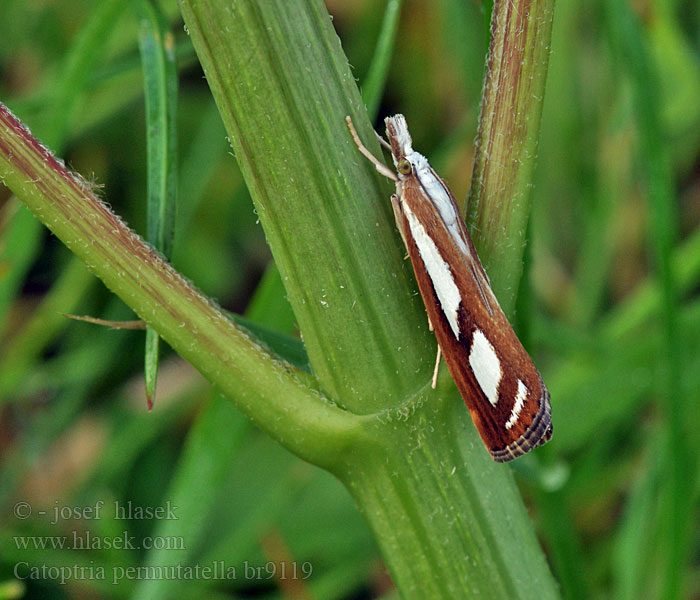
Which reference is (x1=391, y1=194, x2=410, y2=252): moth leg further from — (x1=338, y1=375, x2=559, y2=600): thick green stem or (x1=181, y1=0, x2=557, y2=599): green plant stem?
(x1=338, y1=375, x2=559, y2=600): thick green stem

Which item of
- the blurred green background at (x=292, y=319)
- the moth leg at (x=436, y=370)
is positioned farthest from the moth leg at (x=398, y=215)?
the blurred green background at (x=292, y=319)

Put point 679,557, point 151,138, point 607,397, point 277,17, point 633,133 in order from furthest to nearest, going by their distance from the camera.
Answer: point 633,133, point 607,397, point 679,557, point 151,138, point 277,17

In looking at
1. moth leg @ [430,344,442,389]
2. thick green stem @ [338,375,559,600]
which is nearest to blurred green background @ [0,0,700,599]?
thick green stem @ [338,375,559,600]

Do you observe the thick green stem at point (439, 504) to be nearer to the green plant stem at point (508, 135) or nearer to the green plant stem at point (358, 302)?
the green plant stem at point (358, 302)

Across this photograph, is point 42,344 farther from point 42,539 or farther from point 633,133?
point 633,133

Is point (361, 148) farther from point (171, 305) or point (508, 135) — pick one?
point (171, 305)

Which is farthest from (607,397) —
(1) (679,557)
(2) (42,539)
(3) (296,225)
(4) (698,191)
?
(2) (42,539)
